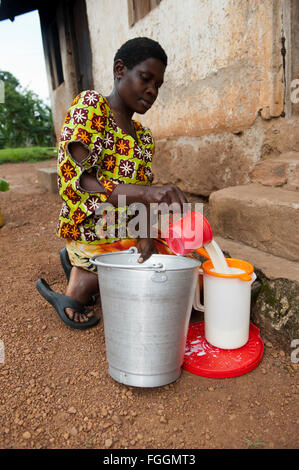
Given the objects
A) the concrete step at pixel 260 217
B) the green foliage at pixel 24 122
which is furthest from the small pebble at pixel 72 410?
the green foliage at pixel 24 122

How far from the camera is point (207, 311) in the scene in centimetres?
149

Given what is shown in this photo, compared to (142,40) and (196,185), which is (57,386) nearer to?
(142,40)

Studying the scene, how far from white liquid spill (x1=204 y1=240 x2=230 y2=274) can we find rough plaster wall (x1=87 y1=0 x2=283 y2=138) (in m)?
0.95

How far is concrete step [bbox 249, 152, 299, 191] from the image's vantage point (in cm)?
180

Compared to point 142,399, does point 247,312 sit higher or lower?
higher

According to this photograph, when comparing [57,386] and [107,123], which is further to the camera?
[107,123]

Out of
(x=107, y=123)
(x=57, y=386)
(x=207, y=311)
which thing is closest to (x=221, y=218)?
(x=207, y=311)

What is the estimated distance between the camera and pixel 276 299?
4.90 feet

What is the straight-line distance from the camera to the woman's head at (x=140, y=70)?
5.11ft

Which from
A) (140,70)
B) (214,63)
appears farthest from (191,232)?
(214,63)

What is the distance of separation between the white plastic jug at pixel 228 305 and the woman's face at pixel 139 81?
80 centimetres

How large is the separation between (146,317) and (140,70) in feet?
3.50

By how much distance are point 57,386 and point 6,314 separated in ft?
2.19
